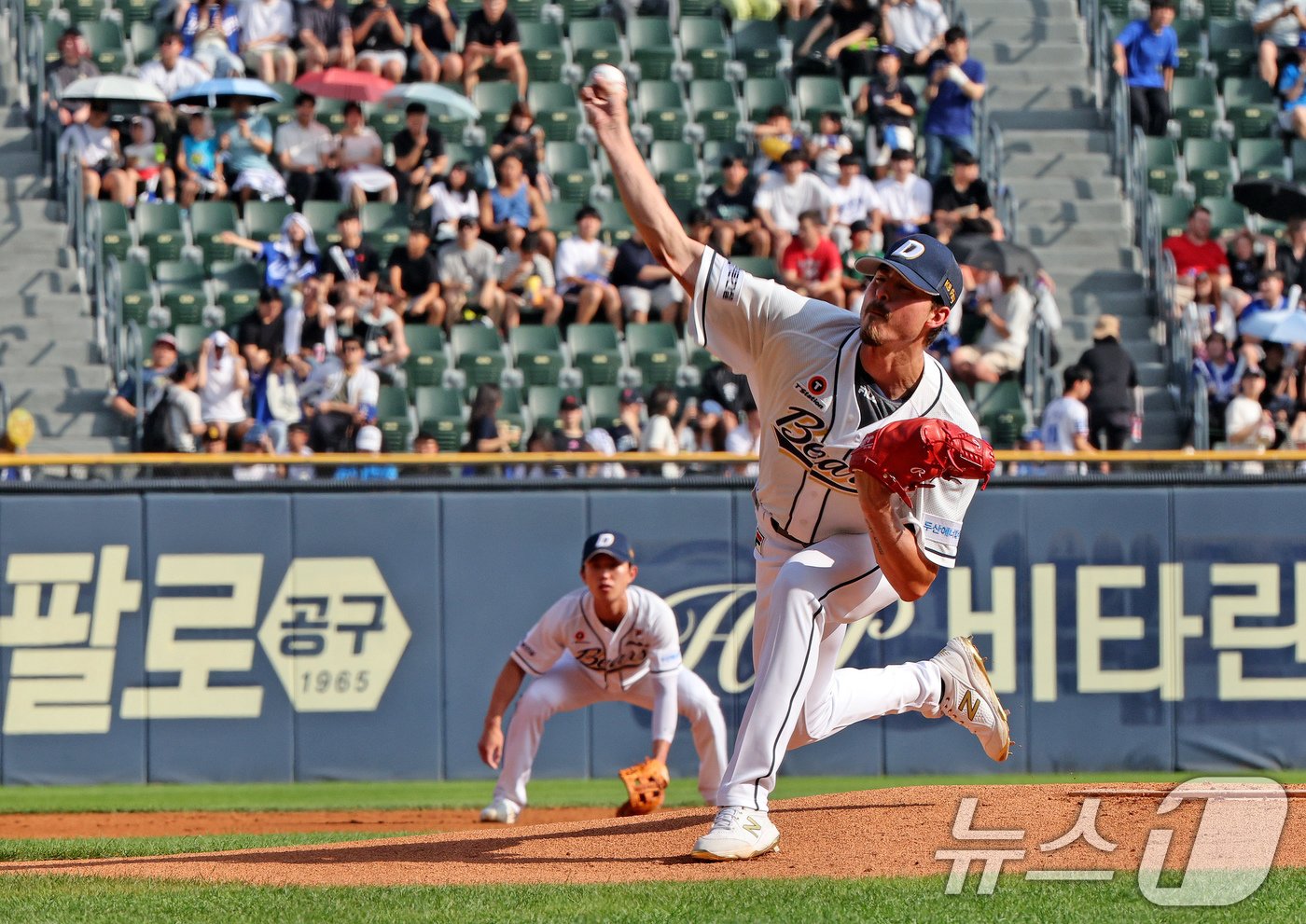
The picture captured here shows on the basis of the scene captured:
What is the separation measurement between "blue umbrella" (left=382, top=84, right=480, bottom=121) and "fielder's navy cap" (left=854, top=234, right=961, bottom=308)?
10492 mm

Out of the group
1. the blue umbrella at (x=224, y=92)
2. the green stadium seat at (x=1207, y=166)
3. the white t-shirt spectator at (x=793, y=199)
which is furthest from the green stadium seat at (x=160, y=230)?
the green stadium seat at (x=1207, y=166)

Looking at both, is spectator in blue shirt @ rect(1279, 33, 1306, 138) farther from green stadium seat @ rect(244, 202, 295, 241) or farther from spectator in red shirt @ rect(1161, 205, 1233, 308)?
green stadium seat @ rect(244, 202, 295, 241)

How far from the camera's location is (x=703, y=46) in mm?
17625

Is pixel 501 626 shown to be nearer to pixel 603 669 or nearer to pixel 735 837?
pixel 603 669

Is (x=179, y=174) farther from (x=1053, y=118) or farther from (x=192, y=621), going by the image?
(x=1053, y=118)

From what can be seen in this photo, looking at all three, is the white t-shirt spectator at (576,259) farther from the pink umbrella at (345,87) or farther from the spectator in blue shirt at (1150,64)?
the spectator in blue shirt at (1150,64)

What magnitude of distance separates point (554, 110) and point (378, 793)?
776 cm

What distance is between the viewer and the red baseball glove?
5.23 metres

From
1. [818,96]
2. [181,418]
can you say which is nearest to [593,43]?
[818,96]

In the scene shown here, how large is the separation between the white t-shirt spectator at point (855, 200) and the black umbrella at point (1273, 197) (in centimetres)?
316

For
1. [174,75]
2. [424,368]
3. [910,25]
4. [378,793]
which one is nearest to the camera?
→ [378,793]

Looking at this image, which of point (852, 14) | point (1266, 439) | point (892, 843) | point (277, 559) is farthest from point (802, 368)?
point (852, 14)

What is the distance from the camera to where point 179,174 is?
15.5 metres

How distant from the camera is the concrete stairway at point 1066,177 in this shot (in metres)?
15.9
